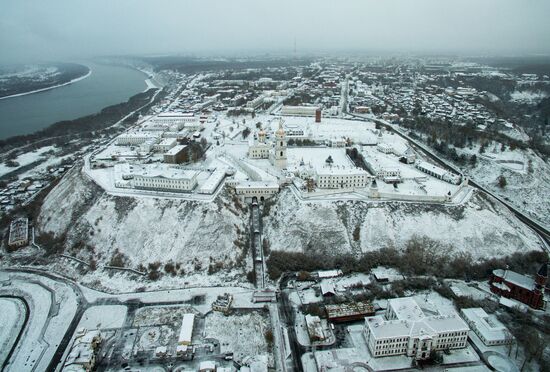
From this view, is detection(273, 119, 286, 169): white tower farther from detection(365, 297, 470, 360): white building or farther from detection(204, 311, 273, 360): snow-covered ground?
detection(365, 297, 470, 360): white building

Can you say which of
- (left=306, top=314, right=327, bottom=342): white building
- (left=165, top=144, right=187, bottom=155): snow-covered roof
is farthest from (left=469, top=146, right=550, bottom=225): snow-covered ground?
(left=165, top=144, right=187, bottom=155): snow-covered roof

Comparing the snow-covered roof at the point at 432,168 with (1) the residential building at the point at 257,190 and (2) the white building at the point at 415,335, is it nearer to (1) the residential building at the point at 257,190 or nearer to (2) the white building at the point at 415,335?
(1) the residential building at the point at 257,190

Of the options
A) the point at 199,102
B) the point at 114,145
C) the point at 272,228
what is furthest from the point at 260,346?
the point at 199,102

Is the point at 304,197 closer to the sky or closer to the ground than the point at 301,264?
closer to the sky

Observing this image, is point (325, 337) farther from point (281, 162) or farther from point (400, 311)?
point (281, 162)

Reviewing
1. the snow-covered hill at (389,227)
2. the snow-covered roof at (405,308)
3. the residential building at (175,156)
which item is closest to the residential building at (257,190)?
the snow-covered hill at (389,227)

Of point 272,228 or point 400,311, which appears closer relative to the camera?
point 400,311

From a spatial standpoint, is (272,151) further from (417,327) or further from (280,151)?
(417,327)

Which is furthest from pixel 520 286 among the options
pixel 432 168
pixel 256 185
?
pixel 256 185
